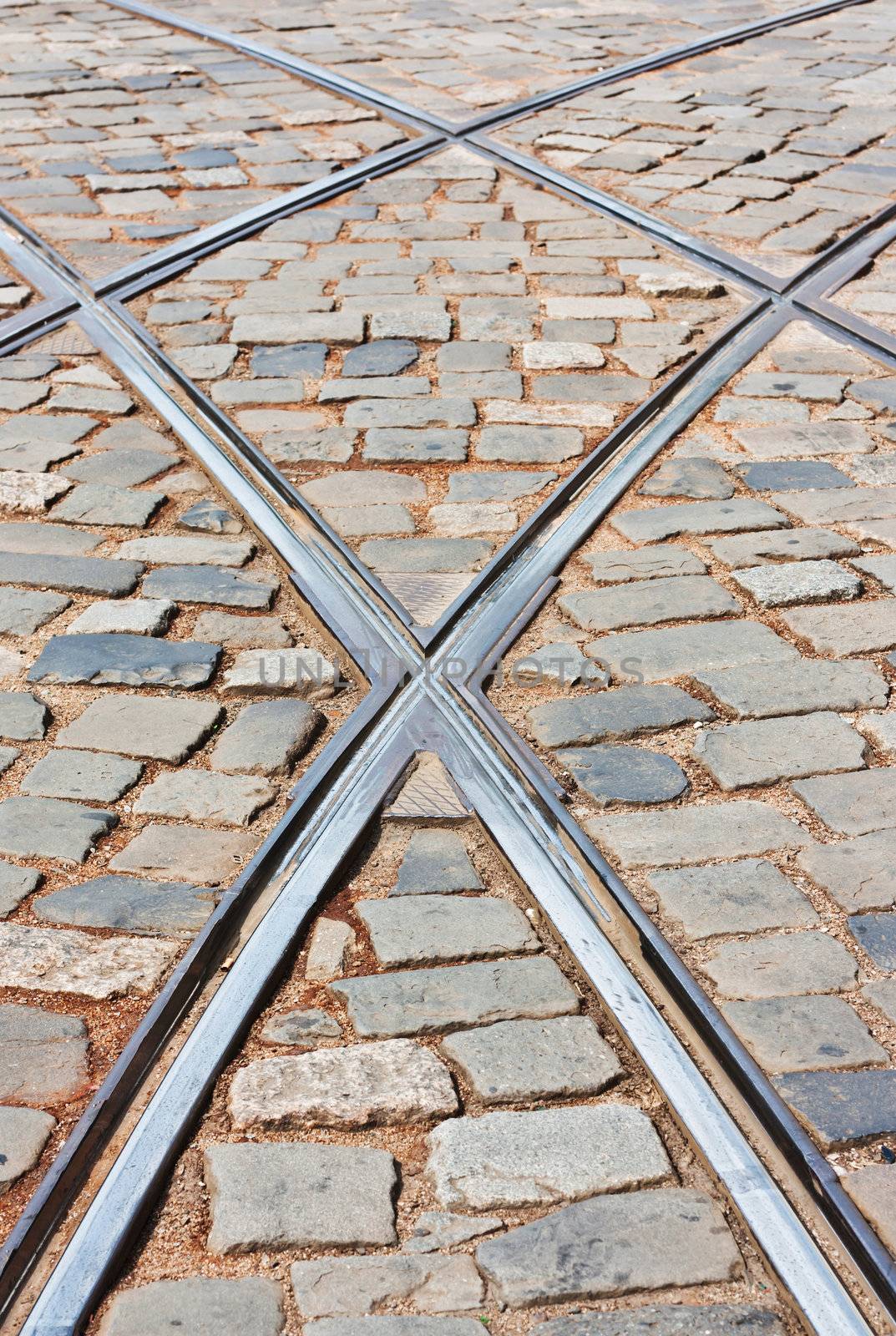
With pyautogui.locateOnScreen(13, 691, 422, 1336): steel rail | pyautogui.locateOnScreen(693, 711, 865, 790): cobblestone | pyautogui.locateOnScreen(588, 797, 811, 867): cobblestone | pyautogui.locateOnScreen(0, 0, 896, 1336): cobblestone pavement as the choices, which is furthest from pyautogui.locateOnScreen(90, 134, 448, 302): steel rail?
pyautogui.locateOnScreen(588, 797, 811, 867): cobblestone

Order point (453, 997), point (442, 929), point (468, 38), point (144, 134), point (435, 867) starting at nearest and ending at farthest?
1. point (453, 997)
2. point (442, 929)
3. point (435, 867)
4. point (144, 134)
5. point (468, 38)

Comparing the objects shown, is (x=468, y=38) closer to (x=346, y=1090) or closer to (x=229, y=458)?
(x=229, y=458)

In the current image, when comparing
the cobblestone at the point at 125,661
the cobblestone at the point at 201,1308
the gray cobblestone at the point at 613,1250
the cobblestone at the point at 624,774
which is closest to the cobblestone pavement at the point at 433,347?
the cobblestone at the point at 125,661

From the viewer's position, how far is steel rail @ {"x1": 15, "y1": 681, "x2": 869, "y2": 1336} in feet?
5.86

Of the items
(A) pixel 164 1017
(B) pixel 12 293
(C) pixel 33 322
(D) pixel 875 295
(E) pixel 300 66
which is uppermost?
(E) pixel 300 66

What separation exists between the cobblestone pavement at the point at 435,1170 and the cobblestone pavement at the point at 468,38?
5701mm

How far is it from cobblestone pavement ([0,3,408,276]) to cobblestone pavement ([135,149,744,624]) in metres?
0.46

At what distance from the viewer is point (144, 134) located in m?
6.77

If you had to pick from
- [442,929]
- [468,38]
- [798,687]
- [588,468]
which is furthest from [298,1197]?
[468,38]

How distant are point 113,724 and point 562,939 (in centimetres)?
117

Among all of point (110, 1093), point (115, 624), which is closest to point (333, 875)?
point (110, 1093)

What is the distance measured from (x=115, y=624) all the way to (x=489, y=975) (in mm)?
1463

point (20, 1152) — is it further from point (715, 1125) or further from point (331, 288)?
point (331, 288)

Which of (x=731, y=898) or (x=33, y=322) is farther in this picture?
(x=33, y=322)
